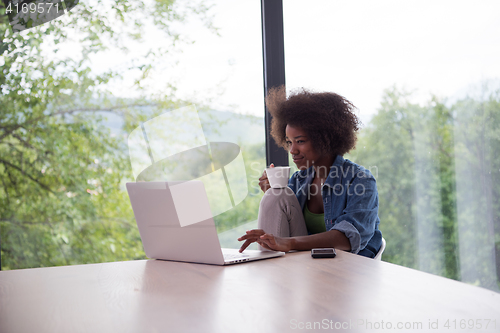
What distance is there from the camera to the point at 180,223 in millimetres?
1150

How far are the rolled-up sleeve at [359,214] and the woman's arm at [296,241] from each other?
1.2 inches

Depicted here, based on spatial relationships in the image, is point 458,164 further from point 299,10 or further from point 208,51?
point 208,51

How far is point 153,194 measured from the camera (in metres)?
1.18

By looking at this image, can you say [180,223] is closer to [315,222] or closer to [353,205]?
[353,205]

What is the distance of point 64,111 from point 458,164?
93.1 inches

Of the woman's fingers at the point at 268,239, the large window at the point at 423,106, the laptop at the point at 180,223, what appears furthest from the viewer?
the large window at the point at 423,106

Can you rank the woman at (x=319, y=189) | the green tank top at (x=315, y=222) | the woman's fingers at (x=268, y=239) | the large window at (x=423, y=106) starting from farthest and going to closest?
the large window at (x=423, y=106) → the green tank top at (x=315, y=222) → the woman at (x=319, y=189) → the woman's fingers at (x=268, y=239)

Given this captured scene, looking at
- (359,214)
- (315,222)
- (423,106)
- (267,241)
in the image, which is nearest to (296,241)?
(267,241)

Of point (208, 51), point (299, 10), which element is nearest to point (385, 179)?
point (299, 10)

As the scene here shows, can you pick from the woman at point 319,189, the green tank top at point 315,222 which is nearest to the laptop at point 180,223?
the woman at point 319,189

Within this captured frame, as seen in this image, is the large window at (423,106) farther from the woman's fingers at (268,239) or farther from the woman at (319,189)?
the woman's fingers at (268,239)

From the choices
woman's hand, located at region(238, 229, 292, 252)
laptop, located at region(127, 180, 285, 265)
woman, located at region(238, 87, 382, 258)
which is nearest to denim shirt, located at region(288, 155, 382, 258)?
woman, located at region(238, 87, 382, 258)

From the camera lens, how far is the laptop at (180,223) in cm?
110

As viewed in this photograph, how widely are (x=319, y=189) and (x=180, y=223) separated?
0.95 meters
